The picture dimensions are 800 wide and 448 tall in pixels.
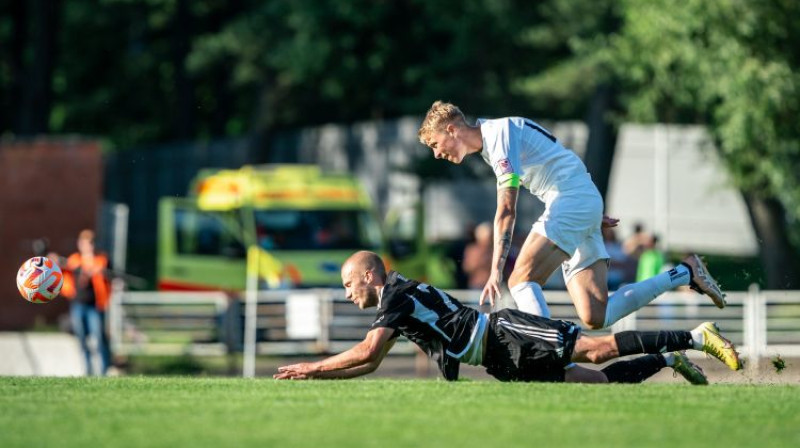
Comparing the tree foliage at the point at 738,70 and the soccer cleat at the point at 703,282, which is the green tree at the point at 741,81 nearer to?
the tree foliage at the point at 738,70

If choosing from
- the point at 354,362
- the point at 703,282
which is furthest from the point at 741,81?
the point at 354,362

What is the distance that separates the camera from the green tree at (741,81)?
78.3ft

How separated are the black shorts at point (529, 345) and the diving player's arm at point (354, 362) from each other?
0.68m

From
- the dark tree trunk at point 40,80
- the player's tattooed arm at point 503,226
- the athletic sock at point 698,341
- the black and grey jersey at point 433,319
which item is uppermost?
the dark tree trunk at point 40,80

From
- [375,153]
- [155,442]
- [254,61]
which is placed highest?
[254,61]

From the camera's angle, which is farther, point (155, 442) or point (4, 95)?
point (4, 95)

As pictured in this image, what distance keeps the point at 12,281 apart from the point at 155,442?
1982 centimetres

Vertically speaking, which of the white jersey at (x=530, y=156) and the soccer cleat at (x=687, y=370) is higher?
the white jersey at (x=530, y=156)

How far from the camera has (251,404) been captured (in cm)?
845

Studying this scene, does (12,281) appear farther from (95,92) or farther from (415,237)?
(95,92)

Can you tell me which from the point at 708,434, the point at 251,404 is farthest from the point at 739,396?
the point at 251,404

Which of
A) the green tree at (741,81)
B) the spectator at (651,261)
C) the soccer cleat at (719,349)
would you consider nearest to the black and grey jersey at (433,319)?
the soccer cleat at (719,349)

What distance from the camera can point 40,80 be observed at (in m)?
36.7

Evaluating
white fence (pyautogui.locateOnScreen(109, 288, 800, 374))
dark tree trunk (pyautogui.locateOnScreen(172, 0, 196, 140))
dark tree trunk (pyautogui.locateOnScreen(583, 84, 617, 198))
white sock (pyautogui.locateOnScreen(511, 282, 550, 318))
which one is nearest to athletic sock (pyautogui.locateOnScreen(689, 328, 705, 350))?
white sock (pyautogui.locateOnScreen(511, 282, 550, 318))
